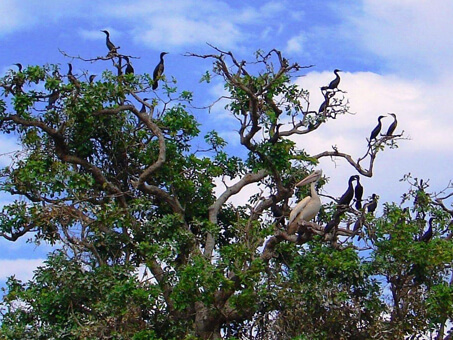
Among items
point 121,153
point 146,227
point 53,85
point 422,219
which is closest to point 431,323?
point 422,219

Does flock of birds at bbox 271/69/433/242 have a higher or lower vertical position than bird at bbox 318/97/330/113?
lower

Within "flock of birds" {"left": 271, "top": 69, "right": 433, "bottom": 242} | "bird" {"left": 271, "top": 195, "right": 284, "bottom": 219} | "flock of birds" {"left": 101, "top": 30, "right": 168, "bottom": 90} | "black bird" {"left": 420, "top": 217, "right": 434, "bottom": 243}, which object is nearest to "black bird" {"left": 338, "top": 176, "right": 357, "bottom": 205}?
"flock of birds" {"left": 271, "top": 69, "right": 433, "bottom": 242}

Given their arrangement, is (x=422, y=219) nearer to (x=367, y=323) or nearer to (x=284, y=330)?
(x=367, y=323)

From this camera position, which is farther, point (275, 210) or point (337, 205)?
point (275, 210)

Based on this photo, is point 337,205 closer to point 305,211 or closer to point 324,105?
point 305,211

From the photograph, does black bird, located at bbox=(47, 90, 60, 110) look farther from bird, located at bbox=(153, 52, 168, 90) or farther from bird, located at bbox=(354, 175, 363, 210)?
bird, located at bbox=(354, 175, 363, 210)

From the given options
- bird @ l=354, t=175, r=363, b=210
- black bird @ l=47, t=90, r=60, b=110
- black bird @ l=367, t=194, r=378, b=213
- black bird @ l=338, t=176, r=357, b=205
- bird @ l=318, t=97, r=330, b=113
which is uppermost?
black bird @ l=47, t=90, r=60, b=110

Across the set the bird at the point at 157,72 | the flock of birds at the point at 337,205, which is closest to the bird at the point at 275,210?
the flock of birds at the point at 337,205

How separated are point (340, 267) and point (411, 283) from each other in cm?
Answer: 129

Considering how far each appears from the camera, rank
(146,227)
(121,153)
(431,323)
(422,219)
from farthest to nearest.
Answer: (121,153) < (146,227) < (422,219) < (431,323)

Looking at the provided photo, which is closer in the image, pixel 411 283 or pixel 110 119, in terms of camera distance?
pixel 411 283

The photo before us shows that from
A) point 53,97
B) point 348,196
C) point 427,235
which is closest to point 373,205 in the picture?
point 348,196

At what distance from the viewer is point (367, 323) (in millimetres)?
12648

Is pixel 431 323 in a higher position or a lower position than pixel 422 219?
lower
